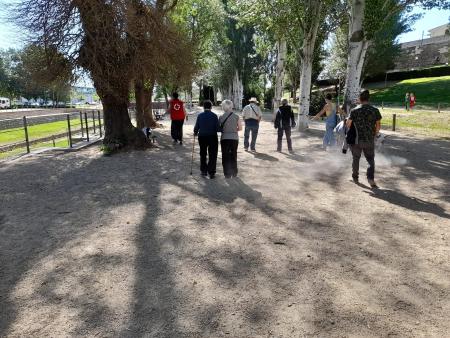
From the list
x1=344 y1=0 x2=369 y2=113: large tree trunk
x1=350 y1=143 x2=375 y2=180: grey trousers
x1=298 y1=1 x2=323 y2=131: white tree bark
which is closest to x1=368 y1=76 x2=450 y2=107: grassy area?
x1=298 y1=1 x2=323 y2=131: white tree bark

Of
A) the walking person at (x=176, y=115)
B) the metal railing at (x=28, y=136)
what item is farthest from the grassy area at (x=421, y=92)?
the metal railing at (x=28, y=136)

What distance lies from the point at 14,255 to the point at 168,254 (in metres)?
1.94

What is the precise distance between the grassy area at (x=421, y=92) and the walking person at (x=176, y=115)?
96.8ft

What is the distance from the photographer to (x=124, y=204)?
266 inches

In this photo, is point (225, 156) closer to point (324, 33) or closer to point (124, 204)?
point (124, 204)

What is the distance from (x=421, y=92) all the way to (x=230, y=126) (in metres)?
42.6

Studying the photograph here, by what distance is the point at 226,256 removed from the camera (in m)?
4.57

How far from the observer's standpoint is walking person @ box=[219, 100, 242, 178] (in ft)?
27.5

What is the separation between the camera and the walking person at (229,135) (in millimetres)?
8375

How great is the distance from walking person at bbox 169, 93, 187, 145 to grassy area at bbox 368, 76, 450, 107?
96.8 feet

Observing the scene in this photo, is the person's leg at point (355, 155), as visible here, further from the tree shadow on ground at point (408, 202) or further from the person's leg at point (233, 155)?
the person's leg at point (233, 155)

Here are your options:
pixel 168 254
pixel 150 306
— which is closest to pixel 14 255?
pixel 168 254

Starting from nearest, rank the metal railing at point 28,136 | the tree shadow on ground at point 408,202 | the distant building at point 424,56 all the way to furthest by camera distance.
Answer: the tree shadow on ground at point 408,202 < the metal railing at point 28,136 < the distant building at point 424,56

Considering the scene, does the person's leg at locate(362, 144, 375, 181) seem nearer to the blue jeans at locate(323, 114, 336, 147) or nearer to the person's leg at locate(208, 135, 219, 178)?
the person's leg at locate(208, 135, 219, 178)
